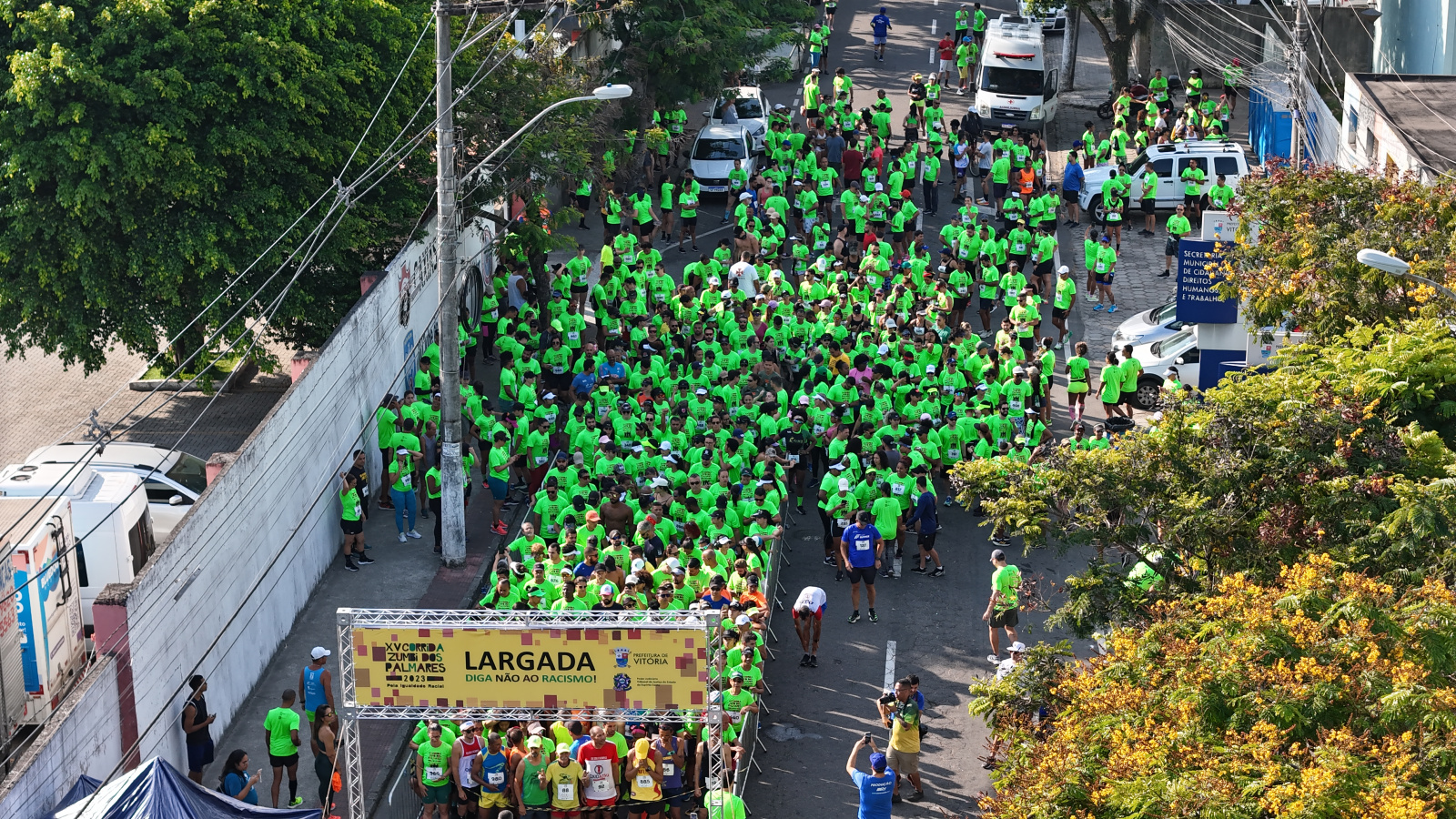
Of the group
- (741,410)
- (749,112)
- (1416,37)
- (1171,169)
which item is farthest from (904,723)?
(1416,37)

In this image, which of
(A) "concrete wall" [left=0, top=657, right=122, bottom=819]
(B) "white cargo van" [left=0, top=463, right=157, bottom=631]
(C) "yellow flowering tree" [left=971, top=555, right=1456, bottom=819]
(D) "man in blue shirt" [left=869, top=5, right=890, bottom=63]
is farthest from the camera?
(D) "man in blue shirt" [left=869, top=5, right=890, bottom=63]

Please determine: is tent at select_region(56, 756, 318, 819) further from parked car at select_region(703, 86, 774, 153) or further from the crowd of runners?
parked car at select_region(703, 86, 774, 153)

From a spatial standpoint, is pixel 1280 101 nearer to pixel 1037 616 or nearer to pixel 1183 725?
pixel 1037 616

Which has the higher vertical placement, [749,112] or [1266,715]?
[749,112]

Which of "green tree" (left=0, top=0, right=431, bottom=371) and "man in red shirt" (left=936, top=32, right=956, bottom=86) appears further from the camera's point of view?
"man in red shirt" (left=936, top=32, right=956, bottom=86)

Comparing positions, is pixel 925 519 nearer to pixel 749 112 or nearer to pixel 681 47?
pixel 681 47

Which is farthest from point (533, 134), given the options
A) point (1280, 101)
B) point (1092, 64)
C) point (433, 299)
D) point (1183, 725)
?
point (1092, 64)

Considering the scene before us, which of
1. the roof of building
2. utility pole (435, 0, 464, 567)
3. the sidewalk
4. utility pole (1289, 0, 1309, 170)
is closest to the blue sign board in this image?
the roof of building
